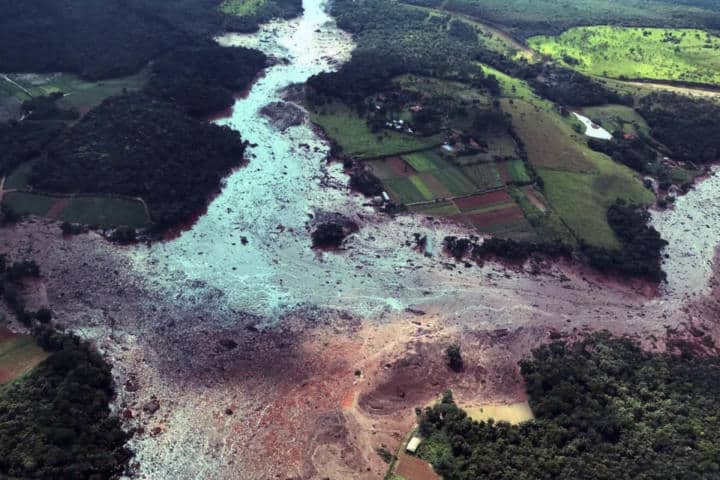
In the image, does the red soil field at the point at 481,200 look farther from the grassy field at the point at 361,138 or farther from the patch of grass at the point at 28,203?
the patch of grass at the point at 28,203

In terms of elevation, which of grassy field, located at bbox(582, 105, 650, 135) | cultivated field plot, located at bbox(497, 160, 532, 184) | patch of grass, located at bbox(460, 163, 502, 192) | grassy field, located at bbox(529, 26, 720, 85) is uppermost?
grassy field, located at bbox(529, 26, 720, 85)

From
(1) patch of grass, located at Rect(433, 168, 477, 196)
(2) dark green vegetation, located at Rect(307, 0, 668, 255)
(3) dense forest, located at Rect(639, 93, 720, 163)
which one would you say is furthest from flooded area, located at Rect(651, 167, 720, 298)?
(1) patch of grass, located at Rect(433, 168, 477, 196)

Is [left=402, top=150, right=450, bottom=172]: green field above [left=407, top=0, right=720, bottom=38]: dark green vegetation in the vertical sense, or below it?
below

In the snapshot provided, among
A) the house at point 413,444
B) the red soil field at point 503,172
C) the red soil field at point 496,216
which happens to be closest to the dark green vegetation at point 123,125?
the red soil field at point 496,216

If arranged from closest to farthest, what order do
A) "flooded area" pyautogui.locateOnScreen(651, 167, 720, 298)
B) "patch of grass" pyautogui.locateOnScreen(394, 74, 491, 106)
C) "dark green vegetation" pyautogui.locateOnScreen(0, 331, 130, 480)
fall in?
"dark green vegetation" pyautogui.locateOnScreen(0, 331, 130, 480), "flooded area" pyautogui.locateOnScreen(651, 167, 720, 298), "patch of grass" pyautogui.locateOnScreen(394, 74, 491, 106)

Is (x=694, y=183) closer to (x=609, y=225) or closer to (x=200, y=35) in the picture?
(x=609, y=225)

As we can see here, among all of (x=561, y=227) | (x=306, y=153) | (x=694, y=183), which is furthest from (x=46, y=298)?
(x=694, y=183)

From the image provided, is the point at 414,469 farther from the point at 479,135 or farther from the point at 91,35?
the point at 91,35

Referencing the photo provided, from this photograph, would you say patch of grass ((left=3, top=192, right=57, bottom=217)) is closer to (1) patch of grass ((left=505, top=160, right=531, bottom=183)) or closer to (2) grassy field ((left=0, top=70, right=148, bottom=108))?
(2) grassy field ((left=0, top=70, right=148, bottom=108))
